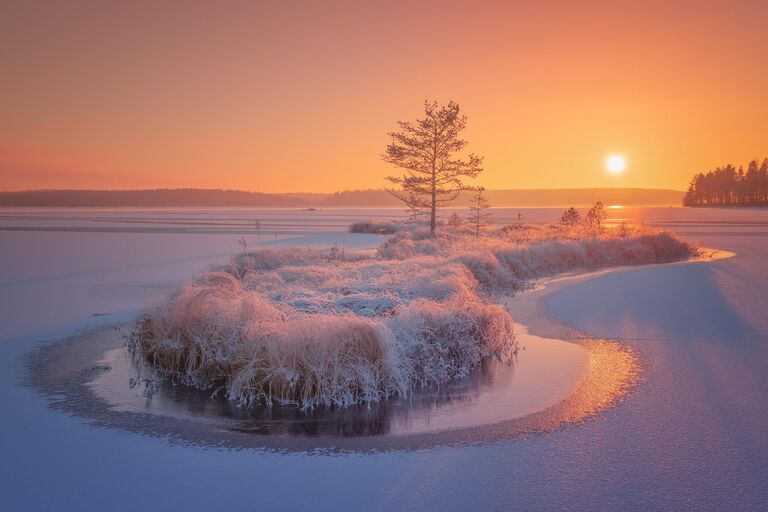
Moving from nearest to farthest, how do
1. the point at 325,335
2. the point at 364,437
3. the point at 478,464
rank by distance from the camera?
the point at 478,464
the point at 364,437
the point at 325,335

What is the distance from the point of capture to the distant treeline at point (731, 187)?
11119cm

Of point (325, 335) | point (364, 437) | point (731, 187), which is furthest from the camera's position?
point (731, 187)

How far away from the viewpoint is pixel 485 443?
5352 mm

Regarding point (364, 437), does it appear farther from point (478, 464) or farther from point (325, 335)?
point (325, 335)

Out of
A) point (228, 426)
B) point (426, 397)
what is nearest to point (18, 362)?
point (228, 426)

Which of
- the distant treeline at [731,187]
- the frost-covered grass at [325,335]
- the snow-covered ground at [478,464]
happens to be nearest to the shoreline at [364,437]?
the snow-covered ground at [478,464]

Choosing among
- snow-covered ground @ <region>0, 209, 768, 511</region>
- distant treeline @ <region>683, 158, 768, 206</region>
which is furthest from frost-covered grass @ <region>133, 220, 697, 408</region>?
distant treeline @ <region>683, 158, 768, 206</region>

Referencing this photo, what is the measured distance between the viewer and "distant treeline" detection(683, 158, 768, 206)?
111m

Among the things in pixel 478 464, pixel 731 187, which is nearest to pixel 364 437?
pixel 478 464

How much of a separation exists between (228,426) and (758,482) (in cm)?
486

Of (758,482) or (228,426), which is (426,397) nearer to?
(228,426)

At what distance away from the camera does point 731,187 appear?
11975cm

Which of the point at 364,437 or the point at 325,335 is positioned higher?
the point at 325,335

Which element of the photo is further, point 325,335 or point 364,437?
point 325,335
